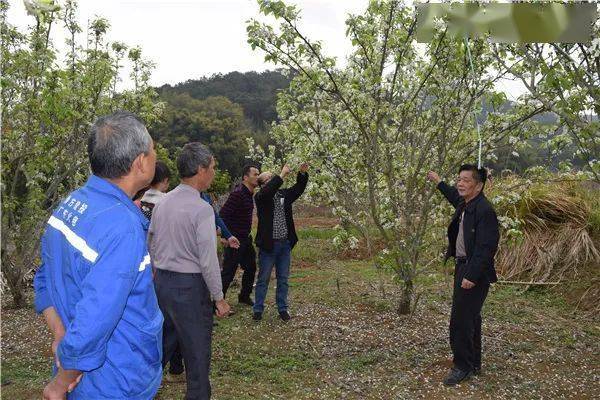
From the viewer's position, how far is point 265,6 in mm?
5160

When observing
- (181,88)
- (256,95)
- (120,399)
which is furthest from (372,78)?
(181,88)

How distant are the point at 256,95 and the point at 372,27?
4222 centimetres

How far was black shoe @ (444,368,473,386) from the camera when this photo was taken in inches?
193

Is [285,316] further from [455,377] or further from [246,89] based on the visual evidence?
[246,89]

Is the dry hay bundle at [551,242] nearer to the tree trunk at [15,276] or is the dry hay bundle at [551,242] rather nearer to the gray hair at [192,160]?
the gray hair at [192,160]

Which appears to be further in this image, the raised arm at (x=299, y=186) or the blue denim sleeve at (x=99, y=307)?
the raised arm at (x=299, y=186)

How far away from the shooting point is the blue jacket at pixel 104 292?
6.56 feet

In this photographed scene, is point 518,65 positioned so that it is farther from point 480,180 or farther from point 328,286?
point 328,286

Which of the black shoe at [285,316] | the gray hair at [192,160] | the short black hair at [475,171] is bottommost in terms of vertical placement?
the black shoe at [285,316]

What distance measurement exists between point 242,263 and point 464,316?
3.91m

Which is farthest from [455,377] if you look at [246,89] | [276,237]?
[246,89]

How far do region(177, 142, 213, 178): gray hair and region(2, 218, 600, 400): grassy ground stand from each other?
2084mm

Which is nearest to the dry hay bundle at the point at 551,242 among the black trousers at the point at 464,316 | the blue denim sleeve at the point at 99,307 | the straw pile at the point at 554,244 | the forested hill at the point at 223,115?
the straw pile at the point at 554,244

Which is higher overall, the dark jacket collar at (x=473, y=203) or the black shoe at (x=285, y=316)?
the dark jacket collar at (x=473, y=203)
